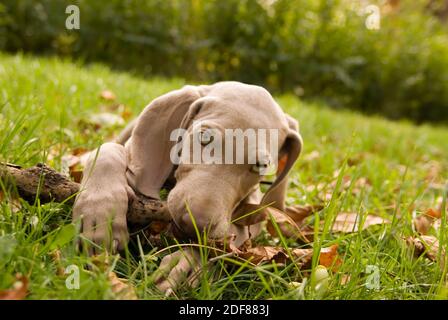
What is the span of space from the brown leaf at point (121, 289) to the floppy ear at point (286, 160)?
88 centimetres

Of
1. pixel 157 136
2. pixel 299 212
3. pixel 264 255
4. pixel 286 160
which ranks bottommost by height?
pixel 299 212

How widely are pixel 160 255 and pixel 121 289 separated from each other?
45 centimetres

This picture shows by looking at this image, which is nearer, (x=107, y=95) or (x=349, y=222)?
(x=349, y=222)

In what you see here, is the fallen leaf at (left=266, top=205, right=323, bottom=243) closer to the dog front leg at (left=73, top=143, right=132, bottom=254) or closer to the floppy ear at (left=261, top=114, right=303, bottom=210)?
the floppy ear at (left=261, top=114, right=303, bottom=210)

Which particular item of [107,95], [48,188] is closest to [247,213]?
[48,188]

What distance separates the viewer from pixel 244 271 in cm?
208

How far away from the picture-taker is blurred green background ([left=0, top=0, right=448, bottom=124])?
28.4 ft

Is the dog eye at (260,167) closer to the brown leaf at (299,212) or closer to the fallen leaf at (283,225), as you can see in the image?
the fallen leaf at (283,225)

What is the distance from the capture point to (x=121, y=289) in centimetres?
169

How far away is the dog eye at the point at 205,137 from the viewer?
7.02 ft

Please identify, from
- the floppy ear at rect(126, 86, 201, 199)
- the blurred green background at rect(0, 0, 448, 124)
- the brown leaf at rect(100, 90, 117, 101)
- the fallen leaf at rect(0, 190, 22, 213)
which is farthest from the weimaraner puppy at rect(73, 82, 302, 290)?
the blurred green background at rect(0, 0, 448, 124)

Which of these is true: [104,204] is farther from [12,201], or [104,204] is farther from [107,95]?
[107,95]

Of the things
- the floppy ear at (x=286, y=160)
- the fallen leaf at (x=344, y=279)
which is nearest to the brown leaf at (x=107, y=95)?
the floppy ear at (x=286, y=160)

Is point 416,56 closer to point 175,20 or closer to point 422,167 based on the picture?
point 175,20
